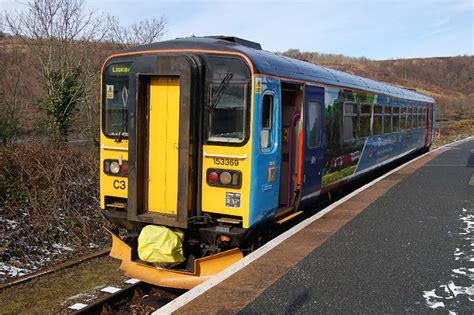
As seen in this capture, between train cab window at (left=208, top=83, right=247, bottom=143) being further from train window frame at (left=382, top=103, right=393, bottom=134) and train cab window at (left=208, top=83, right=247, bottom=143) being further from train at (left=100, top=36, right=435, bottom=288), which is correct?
train window frame at (left=382, top=103, right=393, bottom=134)

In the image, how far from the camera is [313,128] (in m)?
7.38

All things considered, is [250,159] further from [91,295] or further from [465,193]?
[465,193]

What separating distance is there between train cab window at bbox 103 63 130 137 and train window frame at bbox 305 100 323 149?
265 cm

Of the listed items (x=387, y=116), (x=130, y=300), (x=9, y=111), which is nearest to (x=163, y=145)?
(x=130, y=300)

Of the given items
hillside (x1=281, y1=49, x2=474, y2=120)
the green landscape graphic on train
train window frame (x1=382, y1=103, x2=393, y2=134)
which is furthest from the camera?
hillside (x1=281, y1=49, x2=474, y2=120)

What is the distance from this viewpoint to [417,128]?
19.3 meters

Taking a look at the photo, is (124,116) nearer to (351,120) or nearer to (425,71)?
(351,120)

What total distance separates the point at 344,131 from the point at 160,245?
4949 mm

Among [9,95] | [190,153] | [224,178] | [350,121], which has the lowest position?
[224,178]

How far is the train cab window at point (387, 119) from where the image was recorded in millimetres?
13047

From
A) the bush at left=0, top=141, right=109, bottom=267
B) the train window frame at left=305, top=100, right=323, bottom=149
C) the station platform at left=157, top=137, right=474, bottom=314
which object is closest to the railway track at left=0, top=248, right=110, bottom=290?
the bush at left=0, top=141, right=109, bottom=267

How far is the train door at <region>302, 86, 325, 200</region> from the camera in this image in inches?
278

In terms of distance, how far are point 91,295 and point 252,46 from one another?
4.08 m

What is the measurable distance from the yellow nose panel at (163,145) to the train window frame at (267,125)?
3.39 ft
